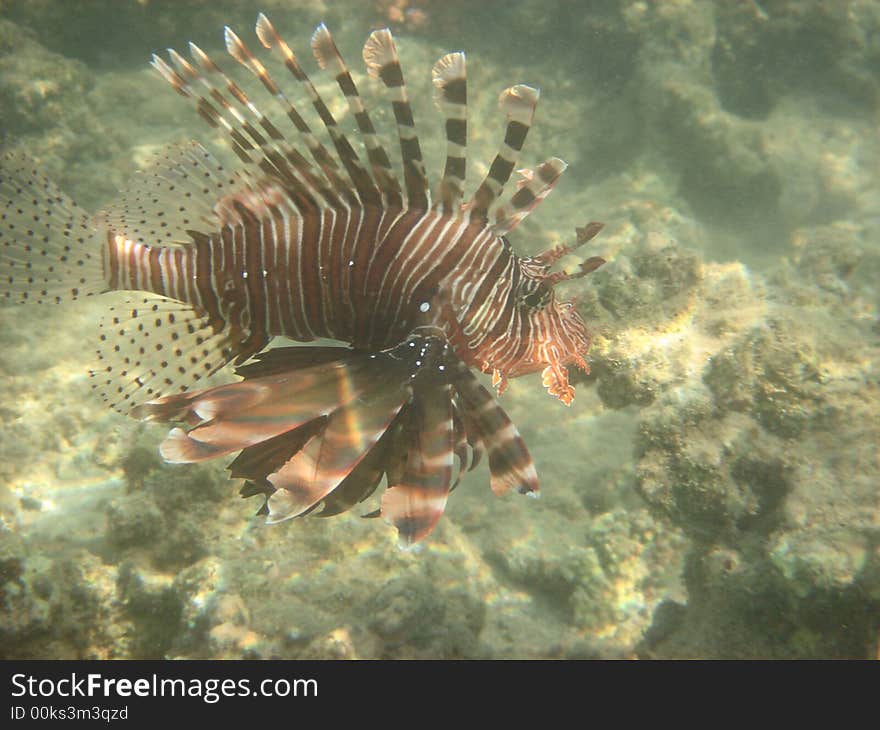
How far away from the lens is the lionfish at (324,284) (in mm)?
2102

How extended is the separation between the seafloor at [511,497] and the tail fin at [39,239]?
1446mm

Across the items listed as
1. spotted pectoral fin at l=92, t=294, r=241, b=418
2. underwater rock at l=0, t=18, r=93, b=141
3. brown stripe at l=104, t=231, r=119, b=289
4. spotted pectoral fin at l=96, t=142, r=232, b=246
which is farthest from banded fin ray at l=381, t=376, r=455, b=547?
underwater rock at l=0, t=18, r=93, b=141

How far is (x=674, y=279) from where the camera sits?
14.3 ft

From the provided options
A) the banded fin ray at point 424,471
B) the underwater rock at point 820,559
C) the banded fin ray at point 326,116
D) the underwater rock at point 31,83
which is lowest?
the underwater rock at point 820,559

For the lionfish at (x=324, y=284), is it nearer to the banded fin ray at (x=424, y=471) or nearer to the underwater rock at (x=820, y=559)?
the banded fin ray at (x=424, y=471)

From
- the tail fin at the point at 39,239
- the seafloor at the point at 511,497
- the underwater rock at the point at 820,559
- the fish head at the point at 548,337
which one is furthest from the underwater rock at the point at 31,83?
the underwater rock at the point at 820,559

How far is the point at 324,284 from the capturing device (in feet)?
8.48

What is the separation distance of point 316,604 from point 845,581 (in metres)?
2.86

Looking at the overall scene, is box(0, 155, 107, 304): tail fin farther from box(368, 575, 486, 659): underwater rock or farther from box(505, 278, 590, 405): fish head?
box(368, 575, 486, 659): underwater rock

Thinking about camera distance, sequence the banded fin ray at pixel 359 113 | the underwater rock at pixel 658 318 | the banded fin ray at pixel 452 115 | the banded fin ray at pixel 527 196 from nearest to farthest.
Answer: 1. the banded fin ray at pixel 452 115
2. the banded fin ray at pixel 359 113
3. the banded fin ray at pixel 527 196
4. the underwater rock at pixel 658 318

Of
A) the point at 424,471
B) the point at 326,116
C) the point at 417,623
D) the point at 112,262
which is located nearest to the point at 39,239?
the point at 112,262

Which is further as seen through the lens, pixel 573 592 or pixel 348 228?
pixel 573 592

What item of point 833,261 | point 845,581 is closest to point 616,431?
point 833,261
